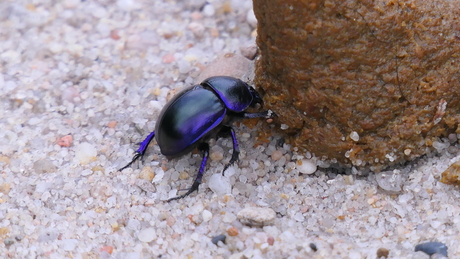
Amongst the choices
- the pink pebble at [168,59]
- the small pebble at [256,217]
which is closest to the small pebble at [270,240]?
the small pebble at [256,217]

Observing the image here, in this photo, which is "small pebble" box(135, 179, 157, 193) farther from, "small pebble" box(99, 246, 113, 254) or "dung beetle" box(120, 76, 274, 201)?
"small pebble" box(99, 246, 113, 254)


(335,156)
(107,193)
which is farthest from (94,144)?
(335,156)

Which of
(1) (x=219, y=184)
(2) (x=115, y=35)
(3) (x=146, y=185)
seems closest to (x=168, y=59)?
(2) (x=115, y=35)

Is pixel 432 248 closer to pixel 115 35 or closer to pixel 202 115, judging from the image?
pixel 202 115

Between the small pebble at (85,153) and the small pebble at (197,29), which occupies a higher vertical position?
the small pebble at (197,29)

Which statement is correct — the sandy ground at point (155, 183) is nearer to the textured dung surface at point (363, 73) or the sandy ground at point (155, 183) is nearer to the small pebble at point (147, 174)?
the small pebble at point (147, 174)

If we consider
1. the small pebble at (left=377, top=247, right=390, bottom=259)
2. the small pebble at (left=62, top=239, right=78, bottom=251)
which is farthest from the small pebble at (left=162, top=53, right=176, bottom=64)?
the small pebble at (left=377, top=247, right=390, bottom=259)

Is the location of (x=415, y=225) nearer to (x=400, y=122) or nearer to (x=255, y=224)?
(x=400, y=122)

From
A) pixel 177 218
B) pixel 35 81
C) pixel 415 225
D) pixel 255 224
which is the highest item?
pixel 415 225
